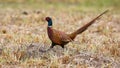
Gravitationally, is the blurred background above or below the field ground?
below

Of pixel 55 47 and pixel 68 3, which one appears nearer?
pixel 55 47

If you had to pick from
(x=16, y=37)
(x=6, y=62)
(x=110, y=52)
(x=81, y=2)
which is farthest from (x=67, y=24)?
(x=81, y=2)

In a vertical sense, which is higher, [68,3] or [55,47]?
[55,47]

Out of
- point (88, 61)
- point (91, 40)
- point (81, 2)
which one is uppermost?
point (88, 61)

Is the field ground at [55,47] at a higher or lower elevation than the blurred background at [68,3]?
higher

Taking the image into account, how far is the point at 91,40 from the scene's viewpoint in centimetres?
1086

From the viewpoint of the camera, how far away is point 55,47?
9.48 m

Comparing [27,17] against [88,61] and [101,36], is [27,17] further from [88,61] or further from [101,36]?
[88,61]

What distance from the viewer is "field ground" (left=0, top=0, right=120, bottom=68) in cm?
840

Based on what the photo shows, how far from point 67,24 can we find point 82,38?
2910 millimetres

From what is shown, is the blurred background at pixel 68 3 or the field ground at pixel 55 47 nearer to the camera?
the field ground at pixel 55 47

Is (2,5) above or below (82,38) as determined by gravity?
below

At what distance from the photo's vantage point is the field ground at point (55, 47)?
8398 mm

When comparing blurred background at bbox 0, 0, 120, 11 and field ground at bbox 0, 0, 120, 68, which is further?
blurred background at bbox 0, 0, 120, 11
